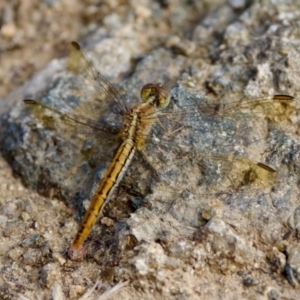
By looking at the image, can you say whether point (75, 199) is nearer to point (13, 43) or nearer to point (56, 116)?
point (56, 116)

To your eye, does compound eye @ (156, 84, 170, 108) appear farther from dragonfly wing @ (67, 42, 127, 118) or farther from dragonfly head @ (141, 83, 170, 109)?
dragonfly wing @ (67, 42, 127, 118)

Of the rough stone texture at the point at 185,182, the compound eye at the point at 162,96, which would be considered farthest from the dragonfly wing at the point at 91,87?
the compound eye at the point at 162,96

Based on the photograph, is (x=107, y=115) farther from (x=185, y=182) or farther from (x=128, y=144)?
(x=185, y=182)

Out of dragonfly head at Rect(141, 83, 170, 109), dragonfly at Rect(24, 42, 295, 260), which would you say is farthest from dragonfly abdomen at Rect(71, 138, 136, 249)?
dragonfly head at Rect(141, 83, 170, 109)

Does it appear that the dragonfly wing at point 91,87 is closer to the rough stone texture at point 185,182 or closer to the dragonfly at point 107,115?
the dragonfly at point 107,115

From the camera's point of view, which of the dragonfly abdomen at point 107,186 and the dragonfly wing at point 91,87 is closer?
the dragonfly abdomen at point 107,186

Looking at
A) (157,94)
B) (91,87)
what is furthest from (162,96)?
(91,87)
